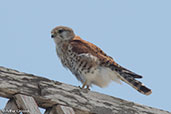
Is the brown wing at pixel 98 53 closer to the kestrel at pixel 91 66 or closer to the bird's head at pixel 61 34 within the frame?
the kestrel at pixel 91 66

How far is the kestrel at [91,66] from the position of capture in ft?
14.7

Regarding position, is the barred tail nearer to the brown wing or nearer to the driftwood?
the brown wing

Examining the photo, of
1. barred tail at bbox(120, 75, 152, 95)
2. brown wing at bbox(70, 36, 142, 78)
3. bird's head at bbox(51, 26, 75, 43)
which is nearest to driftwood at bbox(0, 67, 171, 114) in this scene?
barred tail at bbox(120, 75, 152, 95)

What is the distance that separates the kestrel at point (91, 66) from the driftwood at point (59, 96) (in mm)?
1150

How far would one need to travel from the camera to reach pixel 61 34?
16.9ft

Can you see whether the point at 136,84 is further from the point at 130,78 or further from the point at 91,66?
the point at 91,66

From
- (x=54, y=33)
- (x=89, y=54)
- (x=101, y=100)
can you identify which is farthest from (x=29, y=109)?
(x=54, y=33)

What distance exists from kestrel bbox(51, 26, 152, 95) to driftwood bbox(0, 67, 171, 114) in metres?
1.15

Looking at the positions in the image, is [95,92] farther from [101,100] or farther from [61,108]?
[61,108]

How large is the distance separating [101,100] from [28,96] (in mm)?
708

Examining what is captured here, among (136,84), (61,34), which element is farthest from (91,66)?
(61,34)

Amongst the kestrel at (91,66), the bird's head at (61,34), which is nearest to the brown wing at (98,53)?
the kestrel at (91,66)

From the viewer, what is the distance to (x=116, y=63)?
4656 millimetres

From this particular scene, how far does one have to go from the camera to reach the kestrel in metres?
4.47
